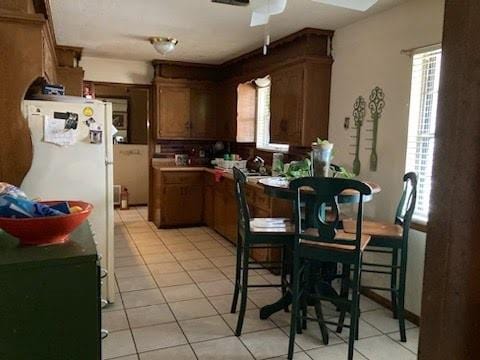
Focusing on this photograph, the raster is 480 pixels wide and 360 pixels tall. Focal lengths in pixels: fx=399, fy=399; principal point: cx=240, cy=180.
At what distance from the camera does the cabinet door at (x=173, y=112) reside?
18.6 feet

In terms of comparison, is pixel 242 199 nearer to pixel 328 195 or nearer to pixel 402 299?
pixel 328 195

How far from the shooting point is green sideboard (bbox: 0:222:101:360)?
123 centimetres

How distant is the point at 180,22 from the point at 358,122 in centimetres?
185

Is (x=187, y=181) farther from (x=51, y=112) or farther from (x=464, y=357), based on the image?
(x=464, y=357)

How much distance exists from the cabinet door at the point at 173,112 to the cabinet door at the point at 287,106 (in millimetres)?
1775

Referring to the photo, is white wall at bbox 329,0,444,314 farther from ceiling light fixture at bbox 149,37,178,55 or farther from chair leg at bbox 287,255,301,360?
ceiling light fixture at bbox 149,37,178,55

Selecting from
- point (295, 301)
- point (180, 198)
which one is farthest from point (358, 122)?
point (180, 198)

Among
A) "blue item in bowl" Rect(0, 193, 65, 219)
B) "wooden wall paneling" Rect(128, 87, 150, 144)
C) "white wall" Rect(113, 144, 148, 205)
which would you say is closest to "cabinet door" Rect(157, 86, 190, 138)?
"white wall" Rect(113, 144, 148, 205)

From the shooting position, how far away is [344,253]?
232 centimetres

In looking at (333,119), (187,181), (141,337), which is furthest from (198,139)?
(141,337)

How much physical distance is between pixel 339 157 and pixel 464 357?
3282 millimetres

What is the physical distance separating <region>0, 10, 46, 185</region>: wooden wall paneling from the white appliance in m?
0.16

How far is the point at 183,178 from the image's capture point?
561cm

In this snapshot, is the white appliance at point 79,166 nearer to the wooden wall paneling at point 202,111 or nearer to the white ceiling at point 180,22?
the white ceiling at point 180,22
